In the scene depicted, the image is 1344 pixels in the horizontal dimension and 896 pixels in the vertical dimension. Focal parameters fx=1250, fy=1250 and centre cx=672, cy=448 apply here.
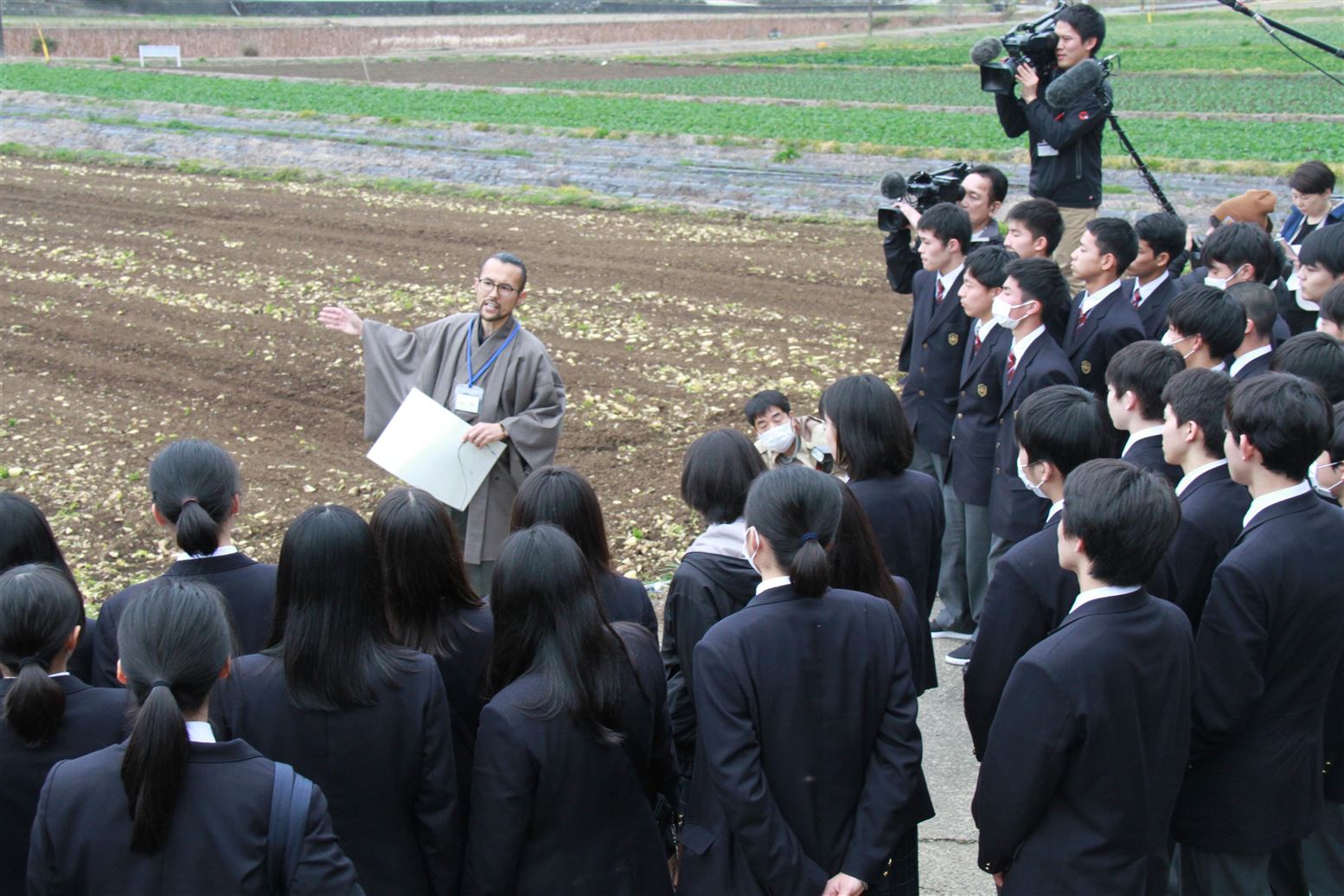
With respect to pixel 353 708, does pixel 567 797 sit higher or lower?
lower

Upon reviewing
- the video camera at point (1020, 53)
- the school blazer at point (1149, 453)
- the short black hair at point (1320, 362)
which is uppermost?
the video camera at point (1020, 53)

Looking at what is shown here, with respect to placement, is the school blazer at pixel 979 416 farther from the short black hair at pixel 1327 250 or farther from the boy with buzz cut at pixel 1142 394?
the short black hair at pixel 1327 250

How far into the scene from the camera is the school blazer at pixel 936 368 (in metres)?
5.86

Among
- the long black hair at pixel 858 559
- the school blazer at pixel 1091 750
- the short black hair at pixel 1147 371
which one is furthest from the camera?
the short black hair at pixel 1147 371

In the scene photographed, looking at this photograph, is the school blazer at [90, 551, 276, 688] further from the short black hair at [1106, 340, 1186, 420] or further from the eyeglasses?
the short black hair at [1106, 340, 1186, 420]

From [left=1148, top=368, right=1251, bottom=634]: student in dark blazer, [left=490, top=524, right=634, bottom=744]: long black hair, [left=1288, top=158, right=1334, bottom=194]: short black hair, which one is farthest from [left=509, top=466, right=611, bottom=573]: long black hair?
[left=1288, top=158, right=1334, bottom=194]: short black hair

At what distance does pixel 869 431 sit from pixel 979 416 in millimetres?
1520

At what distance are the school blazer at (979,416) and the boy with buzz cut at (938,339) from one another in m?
0.31

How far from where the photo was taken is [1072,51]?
721 centimetres

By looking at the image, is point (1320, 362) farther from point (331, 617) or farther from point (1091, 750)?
point (331, 617)

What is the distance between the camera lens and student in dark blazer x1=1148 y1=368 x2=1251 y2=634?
3508mm

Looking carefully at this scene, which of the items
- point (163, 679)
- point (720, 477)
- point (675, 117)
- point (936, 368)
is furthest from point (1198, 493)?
point (675, 117)

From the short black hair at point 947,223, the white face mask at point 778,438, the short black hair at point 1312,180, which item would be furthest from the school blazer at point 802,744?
the short black hair at point 1312,180

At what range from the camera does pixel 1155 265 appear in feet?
19.1
